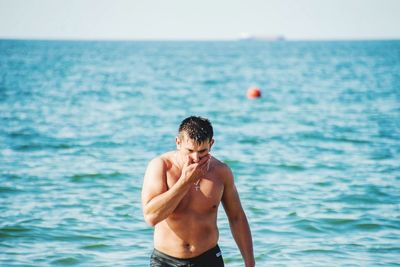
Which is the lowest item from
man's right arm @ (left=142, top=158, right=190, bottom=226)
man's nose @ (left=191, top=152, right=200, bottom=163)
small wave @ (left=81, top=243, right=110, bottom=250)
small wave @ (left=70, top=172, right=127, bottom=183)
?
man's right arm @ (left=142, top=158, right=190, bottom=226)

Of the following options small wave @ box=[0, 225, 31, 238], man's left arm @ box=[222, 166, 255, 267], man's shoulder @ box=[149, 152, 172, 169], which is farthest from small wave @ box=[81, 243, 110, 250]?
man's shoulder @ box=[149, 152, 172, 169]

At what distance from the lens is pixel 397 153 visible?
1744 centimetres

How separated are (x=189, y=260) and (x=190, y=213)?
336mm

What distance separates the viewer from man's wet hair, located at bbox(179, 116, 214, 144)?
4.38 meters

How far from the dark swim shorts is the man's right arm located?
1.32ft

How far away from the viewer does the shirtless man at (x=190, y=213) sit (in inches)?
180

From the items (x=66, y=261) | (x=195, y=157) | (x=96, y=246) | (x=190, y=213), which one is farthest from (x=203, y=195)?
(x=96, y=246)

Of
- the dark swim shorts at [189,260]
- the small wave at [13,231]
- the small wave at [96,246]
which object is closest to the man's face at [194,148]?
the dark swim shorts at [189,260]

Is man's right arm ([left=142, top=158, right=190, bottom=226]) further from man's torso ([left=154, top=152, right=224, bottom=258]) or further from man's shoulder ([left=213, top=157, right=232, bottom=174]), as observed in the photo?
man's shoulder ([left=213, top=157, right=232, bottom=174])

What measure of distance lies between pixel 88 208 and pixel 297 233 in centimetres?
347

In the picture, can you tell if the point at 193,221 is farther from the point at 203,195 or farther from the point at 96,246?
the point at 96,246

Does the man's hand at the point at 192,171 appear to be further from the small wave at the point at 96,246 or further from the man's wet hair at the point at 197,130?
the small wave at the point at 96,246

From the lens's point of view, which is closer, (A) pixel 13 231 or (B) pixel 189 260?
(B) pixel 189 260

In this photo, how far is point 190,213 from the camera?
4.81 m
